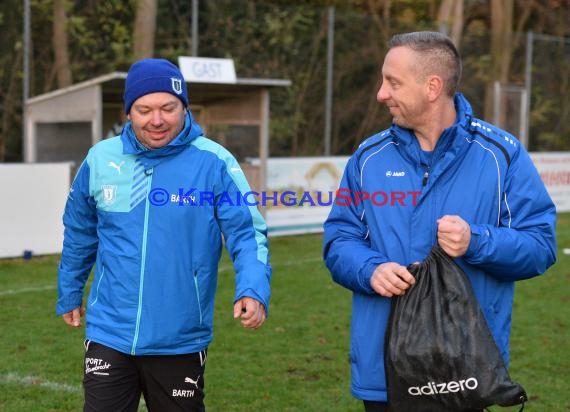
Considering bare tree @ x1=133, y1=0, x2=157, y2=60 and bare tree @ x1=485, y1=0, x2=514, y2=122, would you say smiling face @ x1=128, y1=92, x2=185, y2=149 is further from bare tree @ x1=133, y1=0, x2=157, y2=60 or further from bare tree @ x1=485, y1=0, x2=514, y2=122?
bare tree @ x1=485, y1=0, x2=514, y2=122

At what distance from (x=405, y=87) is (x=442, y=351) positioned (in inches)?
34.2

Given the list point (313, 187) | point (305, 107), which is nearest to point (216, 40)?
point (305, 107)

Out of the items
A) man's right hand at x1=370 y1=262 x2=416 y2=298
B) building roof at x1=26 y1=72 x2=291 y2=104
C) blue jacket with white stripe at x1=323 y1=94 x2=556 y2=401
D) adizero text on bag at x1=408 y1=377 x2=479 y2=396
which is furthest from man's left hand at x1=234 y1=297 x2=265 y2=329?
building roof at x1=26 y1=72 x2=291 y2=104

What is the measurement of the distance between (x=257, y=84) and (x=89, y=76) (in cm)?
292

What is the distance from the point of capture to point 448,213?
307cm

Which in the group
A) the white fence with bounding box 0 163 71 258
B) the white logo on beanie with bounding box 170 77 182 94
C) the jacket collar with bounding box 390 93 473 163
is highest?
the white logo on beanie with bounding box 170 77 182 94

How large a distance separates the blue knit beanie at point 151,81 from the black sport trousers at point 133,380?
3.12ft

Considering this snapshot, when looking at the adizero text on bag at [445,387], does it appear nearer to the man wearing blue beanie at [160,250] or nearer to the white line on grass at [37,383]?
the man wearing blue beanie at [160,250]

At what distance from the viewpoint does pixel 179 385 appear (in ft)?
11.6

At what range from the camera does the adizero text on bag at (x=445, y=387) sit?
2.89 metres

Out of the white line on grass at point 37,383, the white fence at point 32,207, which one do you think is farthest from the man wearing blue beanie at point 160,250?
the white fence at point 32,207

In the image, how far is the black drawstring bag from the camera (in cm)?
290

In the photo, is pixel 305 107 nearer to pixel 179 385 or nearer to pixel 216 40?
pixel 216 40

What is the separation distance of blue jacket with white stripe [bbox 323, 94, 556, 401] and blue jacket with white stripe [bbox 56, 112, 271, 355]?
522mm
